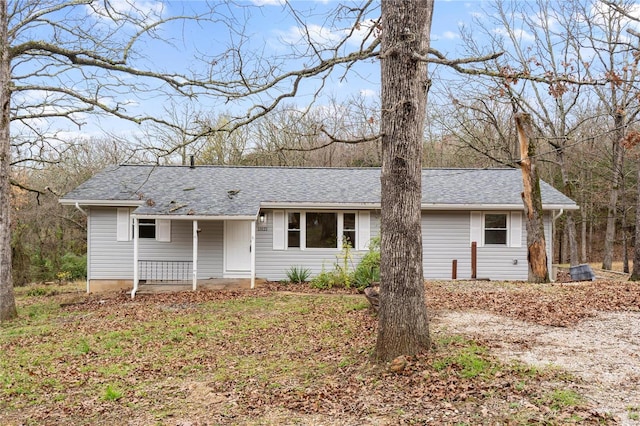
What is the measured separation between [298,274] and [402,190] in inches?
390

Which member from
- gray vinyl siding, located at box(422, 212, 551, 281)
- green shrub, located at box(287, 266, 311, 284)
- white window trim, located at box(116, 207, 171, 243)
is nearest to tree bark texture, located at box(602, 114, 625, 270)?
gray vinyl siding, located at box(422, 212, 551, 281)

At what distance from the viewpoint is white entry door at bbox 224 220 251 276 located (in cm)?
1488

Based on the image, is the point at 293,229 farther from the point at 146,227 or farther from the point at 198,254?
the point at 146,227

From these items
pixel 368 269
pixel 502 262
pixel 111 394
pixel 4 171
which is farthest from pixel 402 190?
pixel 502 262

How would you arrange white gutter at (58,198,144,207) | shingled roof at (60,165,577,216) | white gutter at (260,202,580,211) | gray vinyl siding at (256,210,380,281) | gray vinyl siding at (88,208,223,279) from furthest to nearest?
gray vinyl siding at (256,210,380,281), gray vinyl siding at (88,208,223,279), white gutter at (260,202,580,211), shingled roof at (60,165,577,216), white gutter at (58,198,144,207)

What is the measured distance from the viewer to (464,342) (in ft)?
19.2

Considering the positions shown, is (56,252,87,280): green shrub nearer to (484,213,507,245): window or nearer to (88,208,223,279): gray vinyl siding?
(88,208,223,279): gray vinyl siding

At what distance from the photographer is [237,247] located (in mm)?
14945

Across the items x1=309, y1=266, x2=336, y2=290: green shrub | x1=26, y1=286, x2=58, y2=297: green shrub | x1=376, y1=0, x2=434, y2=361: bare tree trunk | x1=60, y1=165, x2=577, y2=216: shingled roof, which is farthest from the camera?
x1=26, y1=286, x2=58, y2=297: green shrub

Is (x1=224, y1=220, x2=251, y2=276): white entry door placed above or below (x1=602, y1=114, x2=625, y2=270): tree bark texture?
below

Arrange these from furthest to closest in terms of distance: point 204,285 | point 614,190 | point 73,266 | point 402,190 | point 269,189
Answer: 1. point 614,190
2. point 73,266
3. point 269,189
4. point 204,285
5. point 402,190

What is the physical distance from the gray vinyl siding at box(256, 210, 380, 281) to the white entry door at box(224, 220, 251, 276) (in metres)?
0.32

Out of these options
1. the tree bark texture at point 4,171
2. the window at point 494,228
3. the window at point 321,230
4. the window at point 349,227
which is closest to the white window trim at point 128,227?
the tree bark texture at point 4,171

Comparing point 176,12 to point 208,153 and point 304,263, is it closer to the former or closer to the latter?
point 304,263
